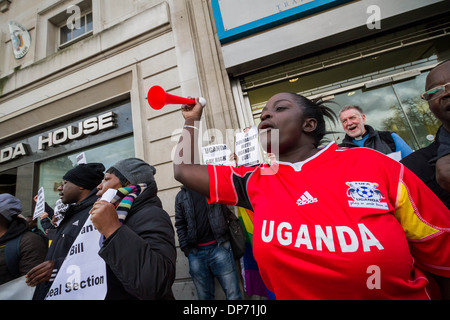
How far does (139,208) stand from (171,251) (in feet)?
1.18

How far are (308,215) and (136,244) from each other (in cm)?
88

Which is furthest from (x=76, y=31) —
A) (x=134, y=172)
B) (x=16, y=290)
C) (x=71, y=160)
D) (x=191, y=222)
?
(x=16, y=290)

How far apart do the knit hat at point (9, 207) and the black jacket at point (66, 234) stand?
2.93 feet

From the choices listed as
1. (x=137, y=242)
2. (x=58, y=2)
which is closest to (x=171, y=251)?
(x=137, y=242)

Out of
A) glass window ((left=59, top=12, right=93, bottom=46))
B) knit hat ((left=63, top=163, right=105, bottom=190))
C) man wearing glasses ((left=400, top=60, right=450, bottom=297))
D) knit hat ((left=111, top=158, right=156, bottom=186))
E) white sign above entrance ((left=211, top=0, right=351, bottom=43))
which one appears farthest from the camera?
glass window ((left=59, top=12, right=93, bottom=46))

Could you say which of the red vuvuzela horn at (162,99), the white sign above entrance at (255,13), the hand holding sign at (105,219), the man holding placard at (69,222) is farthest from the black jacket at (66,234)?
the white sign above entrance at (255,13)

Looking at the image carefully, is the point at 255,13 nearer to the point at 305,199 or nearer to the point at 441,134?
the point at 441,134

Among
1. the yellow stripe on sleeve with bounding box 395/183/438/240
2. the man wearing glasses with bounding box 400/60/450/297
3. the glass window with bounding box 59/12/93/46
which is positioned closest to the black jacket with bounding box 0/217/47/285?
the yellow stripe on sleeve with bounding box 395/183/438/240

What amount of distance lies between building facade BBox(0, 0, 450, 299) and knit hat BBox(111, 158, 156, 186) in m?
2.10

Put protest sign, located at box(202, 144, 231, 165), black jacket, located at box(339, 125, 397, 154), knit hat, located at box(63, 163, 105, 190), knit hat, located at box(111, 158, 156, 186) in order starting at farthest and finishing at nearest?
protest sign, located at box(202, 144, 231, 165) < black jacket, located at box(339, 125, 397, 154) < knit hat, located at box(63, 163, 105, 190) < knit hat, located at box(111, 158, 156, 186)

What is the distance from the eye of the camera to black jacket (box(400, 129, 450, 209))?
3.84 feet

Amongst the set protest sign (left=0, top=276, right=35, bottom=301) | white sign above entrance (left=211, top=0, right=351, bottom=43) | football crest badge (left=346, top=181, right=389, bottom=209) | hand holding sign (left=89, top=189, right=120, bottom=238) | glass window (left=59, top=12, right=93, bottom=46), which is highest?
glass window (left=59, top=12, right=93, bottom=46)

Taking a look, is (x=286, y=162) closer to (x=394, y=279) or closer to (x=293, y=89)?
(x=394, y=279)

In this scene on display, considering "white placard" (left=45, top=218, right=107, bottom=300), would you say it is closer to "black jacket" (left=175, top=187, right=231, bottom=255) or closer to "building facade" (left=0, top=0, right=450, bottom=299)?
"black jacket" (left=175, top=187, right=231, bottom=255)
